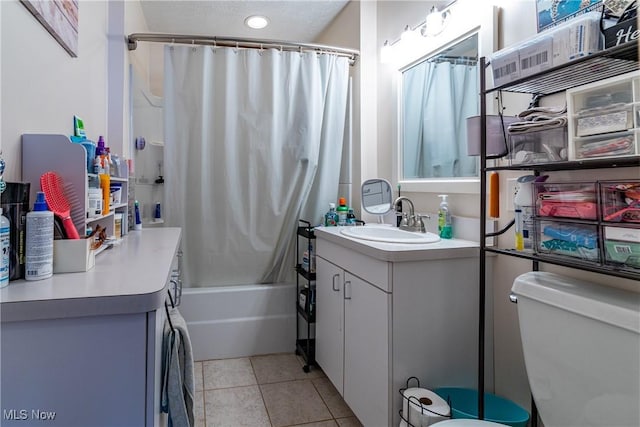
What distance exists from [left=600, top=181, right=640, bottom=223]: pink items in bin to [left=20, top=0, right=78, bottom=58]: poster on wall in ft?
5.22

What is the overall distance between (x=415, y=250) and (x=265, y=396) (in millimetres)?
1212

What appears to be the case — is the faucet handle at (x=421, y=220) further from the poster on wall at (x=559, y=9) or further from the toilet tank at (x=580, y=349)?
the poster on wall at (x=559, y=9)

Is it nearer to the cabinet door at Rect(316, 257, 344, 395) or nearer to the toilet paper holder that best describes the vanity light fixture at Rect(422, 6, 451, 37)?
the cabinet door at Rect(316, 257, 344, 395)

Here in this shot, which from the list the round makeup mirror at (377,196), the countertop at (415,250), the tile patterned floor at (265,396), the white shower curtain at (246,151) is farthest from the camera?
→ the white shower curtain at (246,151)

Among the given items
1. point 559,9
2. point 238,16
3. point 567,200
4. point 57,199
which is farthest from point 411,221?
point 238,16

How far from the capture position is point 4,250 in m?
0.82

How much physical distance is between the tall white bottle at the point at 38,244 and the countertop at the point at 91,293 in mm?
28

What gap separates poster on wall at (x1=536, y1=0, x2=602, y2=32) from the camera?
1.14 metres

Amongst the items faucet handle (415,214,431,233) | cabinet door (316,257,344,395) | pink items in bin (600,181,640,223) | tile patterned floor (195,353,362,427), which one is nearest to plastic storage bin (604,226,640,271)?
pink items in bin (600,181,640,223)

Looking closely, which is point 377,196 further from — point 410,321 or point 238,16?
point 238,16

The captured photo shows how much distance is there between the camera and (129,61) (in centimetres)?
235

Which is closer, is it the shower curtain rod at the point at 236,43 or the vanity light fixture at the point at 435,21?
the vanity light fixture at the point at 435,21

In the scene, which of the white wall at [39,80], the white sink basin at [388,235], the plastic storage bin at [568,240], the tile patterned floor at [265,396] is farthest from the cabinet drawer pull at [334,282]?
the white wall at [39,80]
